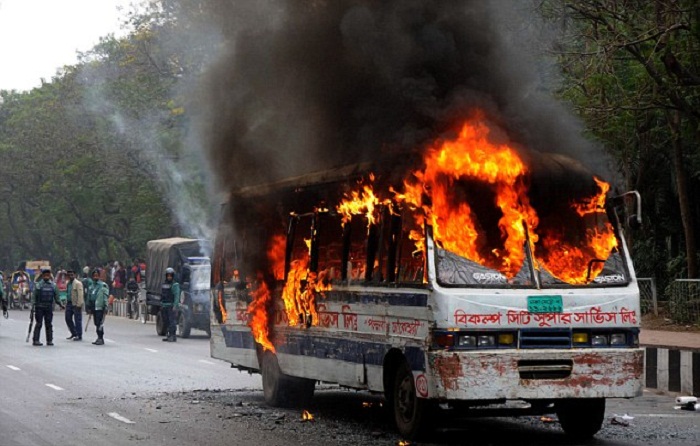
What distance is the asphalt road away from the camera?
1185 centimetres

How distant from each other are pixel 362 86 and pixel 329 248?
6.51 ft

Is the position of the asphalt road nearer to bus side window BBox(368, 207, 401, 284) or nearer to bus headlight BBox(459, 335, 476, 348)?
bus headlight BBox(459, 335, 476, 348)

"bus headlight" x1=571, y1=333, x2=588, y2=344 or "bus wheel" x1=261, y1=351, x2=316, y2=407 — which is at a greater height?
"bus headlight" x1=571, y1=333, x2=588, y2=344

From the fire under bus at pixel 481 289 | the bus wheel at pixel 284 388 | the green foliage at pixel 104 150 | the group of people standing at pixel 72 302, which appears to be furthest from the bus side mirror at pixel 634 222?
the green foliage at pixel 104 150

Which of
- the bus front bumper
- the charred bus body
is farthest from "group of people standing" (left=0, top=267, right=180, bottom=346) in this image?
the bus front bumper

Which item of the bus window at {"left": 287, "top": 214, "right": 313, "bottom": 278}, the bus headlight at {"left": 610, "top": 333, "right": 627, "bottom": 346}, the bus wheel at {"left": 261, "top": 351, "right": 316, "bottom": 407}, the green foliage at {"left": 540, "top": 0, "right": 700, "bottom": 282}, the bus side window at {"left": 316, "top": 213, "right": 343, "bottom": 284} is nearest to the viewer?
the bus headlight at {"left": 610, "top": 333, "right": 627, "bottom": 346}

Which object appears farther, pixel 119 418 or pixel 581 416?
pixel 119 418

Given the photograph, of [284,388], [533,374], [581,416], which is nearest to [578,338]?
[533,374]

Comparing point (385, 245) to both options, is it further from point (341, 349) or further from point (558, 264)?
point (558, 264)

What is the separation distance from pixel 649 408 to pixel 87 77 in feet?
159

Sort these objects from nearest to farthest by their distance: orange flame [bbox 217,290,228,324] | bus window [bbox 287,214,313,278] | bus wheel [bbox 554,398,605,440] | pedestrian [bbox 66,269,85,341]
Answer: bus wheel [bbox 554,398,605,440]
bus window [bbox 287,214,313,278]
orange flame [bbox 217,290,228,324]
pedestrian [bbox 66,269,85,341]

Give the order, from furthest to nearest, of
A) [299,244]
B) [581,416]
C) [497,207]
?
1. [299,244]
2. [581,416]
3. [497,207]

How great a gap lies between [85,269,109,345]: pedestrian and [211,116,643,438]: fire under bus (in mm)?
16365

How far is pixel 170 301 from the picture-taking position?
31.1 meters
